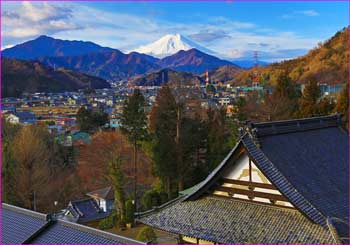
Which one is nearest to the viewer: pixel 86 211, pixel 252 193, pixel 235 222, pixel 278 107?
pixel 235 222

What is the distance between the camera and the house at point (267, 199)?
7059 millimetres

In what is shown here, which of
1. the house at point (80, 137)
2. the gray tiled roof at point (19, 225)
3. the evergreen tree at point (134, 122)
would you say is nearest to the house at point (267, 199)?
the gray tiled roof at point (19, 225)

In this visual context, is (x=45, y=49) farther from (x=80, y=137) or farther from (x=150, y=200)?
(x=150, y=200)

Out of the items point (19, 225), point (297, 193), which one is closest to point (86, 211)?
point (19, 225)

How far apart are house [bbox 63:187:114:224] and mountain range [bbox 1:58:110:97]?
2018 inches

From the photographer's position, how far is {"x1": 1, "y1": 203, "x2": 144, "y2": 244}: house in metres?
6.73

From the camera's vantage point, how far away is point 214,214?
26.1 ft

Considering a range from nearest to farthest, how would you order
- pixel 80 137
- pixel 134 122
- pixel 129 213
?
pixel 129 213, pixel 134 122, pixel 80 137

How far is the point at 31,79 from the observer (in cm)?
7956

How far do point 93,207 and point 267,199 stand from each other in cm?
1526

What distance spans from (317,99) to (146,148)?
12.2 m

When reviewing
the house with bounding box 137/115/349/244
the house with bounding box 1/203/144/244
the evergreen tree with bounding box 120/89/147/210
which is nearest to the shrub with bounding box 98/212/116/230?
the evergreen tree with bounding box 120/89/147/210

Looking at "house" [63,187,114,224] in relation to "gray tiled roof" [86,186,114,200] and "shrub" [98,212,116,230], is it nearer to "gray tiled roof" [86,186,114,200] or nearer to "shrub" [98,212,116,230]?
"gray tiled roof" [86,186,114,200]

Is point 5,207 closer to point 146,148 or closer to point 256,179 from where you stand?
point 256,179
